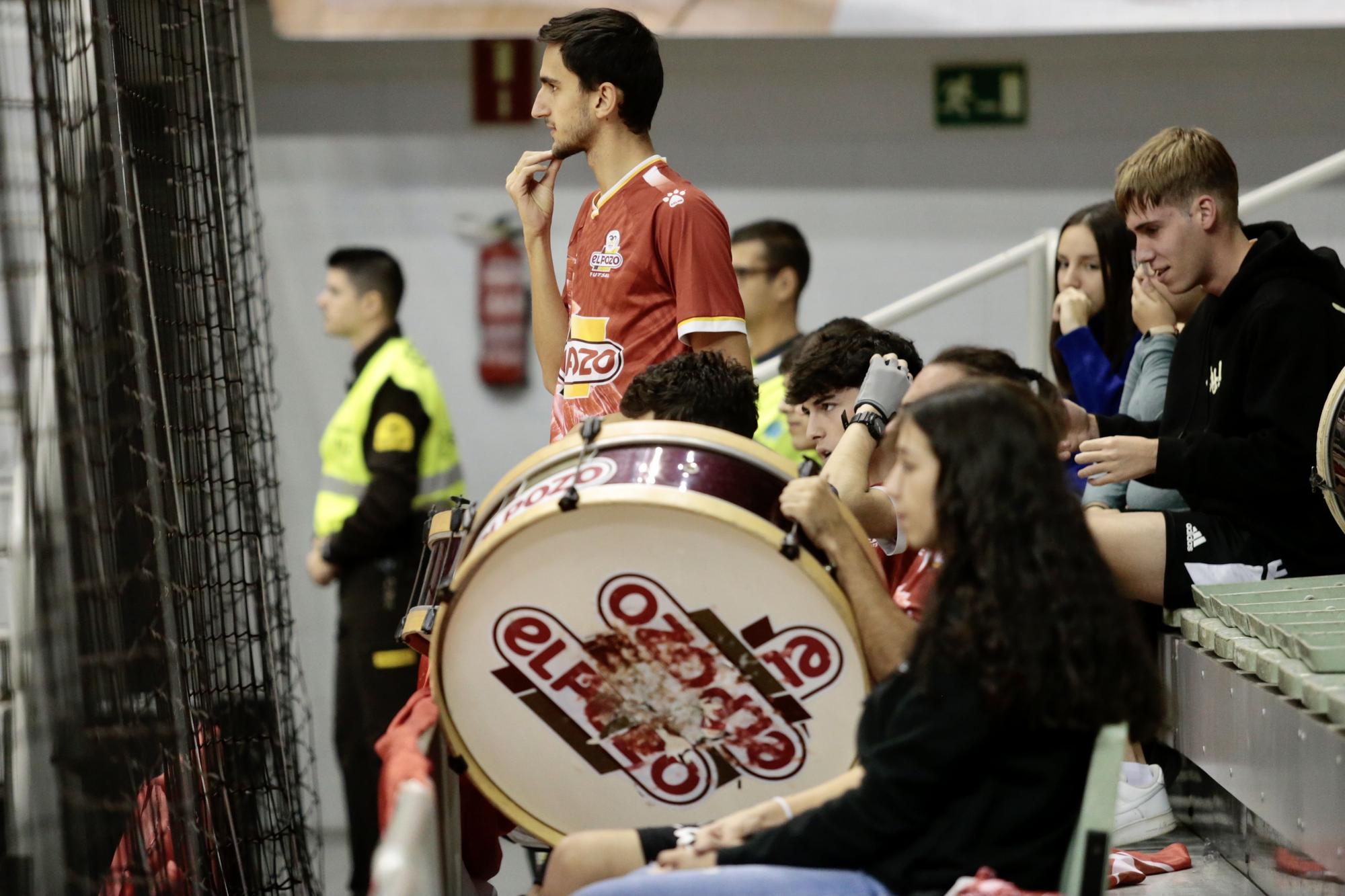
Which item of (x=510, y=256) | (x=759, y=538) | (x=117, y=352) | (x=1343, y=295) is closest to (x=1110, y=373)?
(x=1343, y=295)

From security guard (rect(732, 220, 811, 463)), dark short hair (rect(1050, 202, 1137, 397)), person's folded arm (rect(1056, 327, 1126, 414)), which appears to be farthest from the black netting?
dark short hair (rect(1050, 202, 1137, 397))

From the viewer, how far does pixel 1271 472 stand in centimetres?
261

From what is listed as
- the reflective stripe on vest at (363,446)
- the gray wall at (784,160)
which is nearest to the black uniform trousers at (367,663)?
the reflective stripe on vest at (363,446)

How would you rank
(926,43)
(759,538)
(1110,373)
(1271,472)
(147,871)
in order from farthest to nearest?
(926,43) < (1110,373) < (1271,472) < (147,871) < (759,538)

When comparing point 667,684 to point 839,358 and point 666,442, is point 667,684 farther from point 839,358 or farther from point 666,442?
point 839,358

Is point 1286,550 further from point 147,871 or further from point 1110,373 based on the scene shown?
point 147,871

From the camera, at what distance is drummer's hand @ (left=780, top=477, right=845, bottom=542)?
1.90m

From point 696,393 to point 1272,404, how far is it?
110 centimetres

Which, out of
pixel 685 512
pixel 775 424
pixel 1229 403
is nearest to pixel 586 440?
pixel 685 512

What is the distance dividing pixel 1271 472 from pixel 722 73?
10.5 ft

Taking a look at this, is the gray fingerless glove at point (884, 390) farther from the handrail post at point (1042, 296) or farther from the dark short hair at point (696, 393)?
the handrail post at point (1042, 296)

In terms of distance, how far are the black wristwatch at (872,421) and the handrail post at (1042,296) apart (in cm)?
169

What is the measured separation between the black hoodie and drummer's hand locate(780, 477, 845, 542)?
97cm

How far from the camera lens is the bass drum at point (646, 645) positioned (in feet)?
6.21
